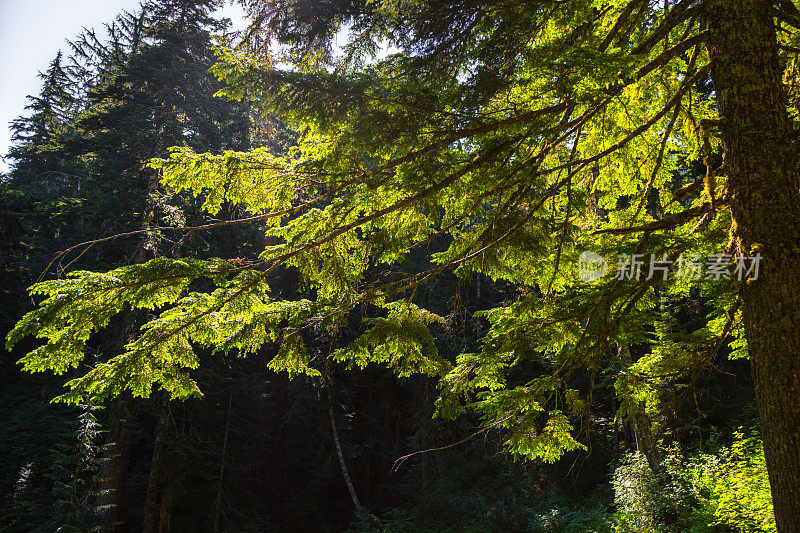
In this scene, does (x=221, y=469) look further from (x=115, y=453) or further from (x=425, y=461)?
(x=425, y=461)

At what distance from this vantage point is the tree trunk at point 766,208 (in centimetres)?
278

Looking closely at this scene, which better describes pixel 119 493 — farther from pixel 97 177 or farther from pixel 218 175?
pixel 218 175

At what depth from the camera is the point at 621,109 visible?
13.1 ft

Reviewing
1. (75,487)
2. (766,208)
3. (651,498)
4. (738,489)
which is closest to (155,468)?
(75,487)

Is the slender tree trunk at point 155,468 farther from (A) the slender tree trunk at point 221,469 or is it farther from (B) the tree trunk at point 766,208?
(B) the tree trunk at point 766,208

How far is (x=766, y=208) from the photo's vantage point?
116 inches

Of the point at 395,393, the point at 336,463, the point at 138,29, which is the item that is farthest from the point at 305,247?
the point at 138,29

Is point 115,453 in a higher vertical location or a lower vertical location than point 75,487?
higher

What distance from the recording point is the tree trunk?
9.12ft

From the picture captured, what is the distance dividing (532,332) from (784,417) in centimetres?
192

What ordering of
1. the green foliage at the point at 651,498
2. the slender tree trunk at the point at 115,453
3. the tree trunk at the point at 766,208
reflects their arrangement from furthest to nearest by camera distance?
the slender tree trunk at the point at 115,453 → the green foliage at the point at 651,498 → the tree trunk at the point at 766,208

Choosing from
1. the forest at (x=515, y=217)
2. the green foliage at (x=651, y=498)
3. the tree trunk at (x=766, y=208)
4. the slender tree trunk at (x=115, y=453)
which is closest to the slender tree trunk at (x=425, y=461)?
the green foliage at (x=651, y=498)

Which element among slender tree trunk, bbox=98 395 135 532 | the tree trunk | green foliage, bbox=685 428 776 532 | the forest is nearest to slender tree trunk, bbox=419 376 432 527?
the forest

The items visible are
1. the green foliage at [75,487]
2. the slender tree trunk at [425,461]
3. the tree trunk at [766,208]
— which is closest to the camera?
the tree trunk at [766,208]
